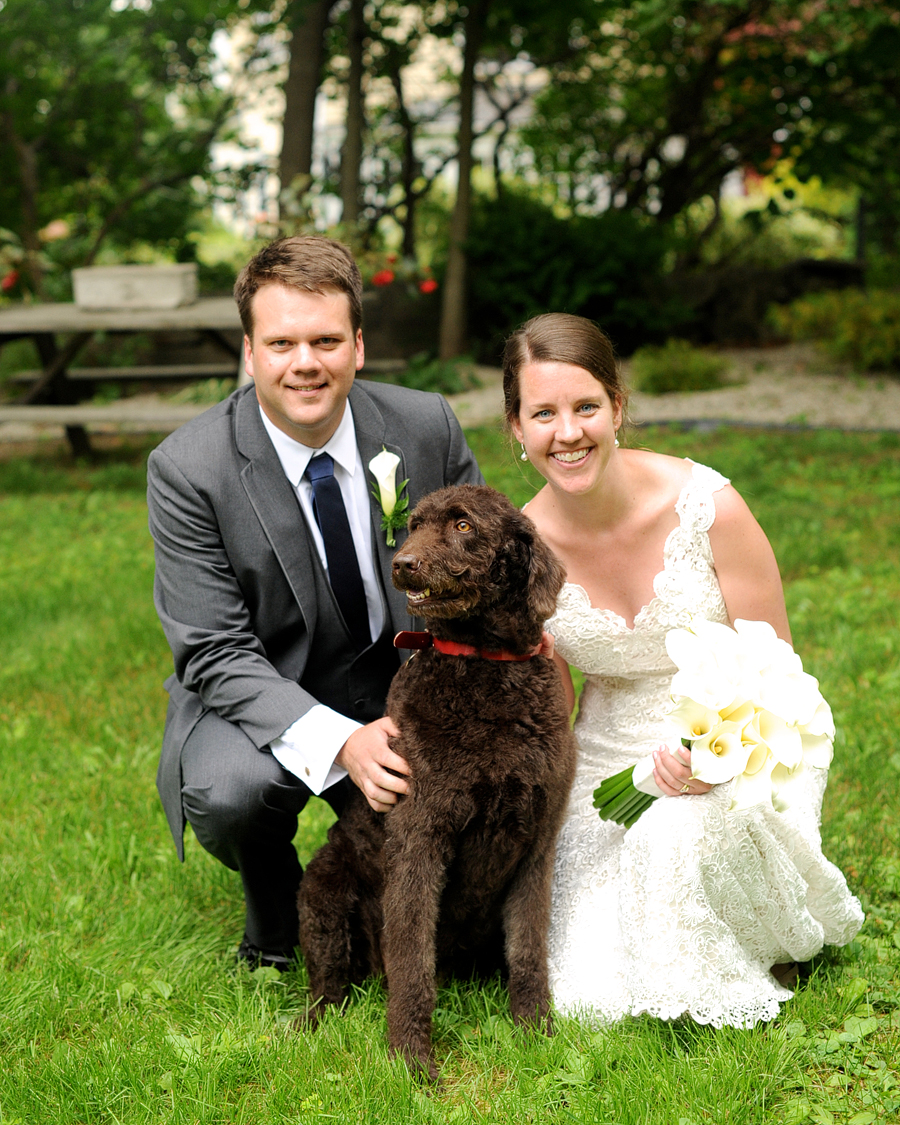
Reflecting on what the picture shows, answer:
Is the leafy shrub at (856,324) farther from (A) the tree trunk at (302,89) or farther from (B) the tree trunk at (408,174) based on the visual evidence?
(A) the tree trunk at (302,89)

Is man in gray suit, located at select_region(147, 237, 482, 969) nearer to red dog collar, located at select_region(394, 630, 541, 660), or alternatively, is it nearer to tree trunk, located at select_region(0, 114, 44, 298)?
red dog collar, located at select_region(394, 630, 541, 660)

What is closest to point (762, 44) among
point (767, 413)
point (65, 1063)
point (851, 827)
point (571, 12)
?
point (571, 12)

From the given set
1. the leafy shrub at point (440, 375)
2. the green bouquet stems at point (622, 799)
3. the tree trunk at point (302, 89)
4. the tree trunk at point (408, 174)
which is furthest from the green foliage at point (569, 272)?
the green bouquet stems at point (622, 799)

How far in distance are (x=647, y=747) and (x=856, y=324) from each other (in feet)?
30.2

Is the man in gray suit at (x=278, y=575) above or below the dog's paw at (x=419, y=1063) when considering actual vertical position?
above

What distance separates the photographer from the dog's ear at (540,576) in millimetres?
2426

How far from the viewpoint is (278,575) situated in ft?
9.53

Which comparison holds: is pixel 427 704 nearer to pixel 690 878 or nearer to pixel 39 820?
pixel 690 878

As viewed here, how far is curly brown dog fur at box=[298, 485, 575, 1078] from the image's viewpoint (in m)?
2.40

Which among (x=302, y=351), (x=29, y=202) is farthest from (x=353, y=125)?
(x=302, y=351)

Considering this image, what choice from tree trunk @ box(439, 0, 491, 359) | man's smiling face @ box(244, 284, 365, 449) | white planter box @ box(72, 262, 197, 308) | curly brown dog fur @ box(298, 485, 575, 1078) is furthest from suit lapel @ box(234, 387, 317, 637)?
tree trunk @ box(439, 0, 491, 359)

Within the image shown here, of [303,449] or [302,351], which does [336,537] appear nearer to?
[303,449]

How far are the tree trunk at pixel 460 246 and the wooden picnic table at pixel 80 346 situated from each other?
3236 mm

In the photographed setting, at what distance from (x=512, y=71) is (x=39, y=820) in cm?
1598
